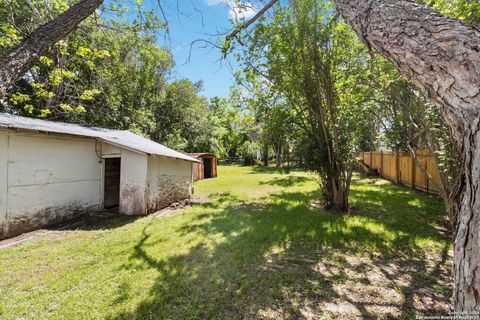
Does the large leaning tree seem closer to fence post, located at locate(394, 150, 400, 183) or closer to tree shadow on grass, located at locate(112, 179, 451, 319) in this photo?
tree shadow on grass, located at locate(112, 179, 451, 319)

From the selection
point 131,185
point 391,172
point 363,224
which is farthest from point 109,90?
point 391,172

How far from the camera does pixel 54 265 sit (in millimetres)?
3617

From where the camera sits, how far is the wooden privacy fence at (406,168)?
8.62 meters

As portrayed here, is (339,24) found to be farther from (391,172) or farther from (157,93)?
(157,93)

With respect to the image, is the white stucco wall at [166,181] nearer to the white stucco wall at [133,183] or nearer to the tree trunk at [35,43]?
the white stucco wall at [133,183]

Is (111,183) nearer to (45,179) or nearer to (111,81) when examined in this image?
(45,179)

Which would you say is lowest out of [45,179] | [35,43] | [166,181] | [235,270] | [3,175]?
[235,270]

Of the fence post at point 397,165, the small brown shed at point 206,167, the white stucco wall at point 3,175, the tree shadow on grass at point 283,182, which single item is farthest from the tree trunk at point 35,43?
the fence post at point 397,165

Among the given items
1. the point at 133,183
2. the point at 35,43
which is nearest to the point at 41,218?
the point at 133,183

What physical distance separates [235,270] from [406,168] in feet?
37.7

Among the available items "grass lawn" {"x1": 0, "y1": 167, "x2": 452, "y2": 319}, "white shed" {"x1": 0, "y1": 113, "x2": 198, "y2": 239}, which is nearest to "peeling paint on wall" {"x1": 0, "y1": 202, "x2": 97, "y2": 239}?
"white shed" {"x1": 0, "y1": 113, "x2": 198, "y2": 239}

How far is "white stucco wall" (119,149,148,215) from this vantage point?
653 cm

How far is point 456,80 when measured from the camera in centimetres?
91

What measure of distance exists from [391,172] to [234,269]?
1302 centimetres
